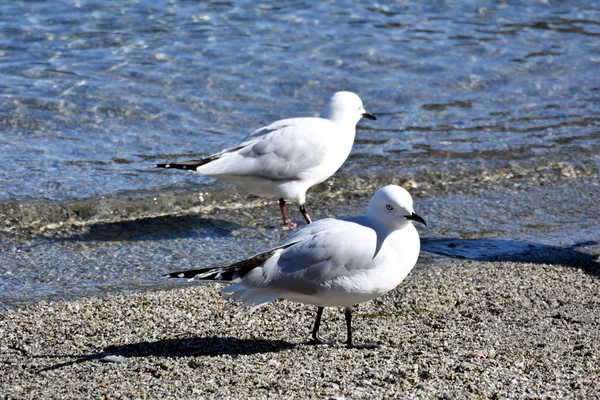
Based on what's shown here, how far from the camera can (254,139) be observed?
8.12m

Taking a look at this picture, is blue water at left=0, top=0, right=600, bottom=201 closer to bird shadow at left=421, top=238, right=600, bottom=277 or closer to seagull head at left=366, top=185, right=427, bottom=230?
bird shadow at left=421, top=238, right=600, bottom=277

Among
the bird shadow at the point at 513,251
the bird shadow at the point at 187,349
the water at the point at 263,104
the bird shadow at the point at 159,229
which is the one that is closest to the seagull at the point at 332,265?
the bird shadow at the point at 187,349

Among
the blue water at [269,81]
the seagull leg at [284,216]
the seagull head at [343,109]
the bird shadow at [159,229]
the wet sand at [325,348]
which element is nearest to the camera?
the wet sand at [325,348]

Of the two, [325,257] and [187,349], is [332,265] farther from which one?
[187,349]

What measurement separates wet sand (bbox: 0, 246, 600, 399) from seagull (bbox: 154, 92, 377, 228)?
158cm

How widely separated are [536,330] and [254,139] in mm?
3323

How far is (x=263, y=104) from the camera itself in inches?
452

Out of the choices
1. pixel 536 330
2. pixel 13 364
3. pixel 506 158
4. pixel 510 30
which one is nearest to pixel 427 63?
pixel 510 30

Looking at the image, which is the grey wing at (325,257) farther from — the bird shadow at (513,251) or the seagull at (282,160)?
the seagull at (282,160)

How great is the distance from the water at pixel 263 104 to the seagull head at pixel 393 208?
222 centimetres

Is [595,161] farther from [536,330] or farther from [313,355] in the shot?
[313,355]

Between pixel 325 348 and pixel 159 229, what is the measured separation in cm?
314

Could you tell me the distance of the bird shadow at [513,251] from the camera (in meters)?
7.21

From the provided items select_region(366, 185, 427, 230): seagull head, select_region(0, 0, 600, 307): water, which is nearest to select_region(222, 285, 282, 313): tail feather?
select_region(366, 185, 427, 230): seagull head
